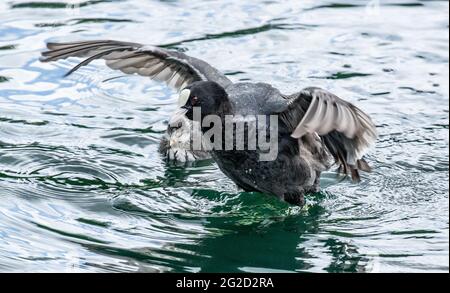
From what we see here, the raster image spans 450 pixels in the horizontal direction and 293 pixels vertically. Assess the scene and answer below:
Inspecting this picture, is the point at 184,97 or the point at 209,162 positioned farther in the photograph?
the point at 209,162

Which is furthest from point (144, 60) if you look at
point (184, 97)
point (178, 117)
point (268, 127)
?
point (268, 127)

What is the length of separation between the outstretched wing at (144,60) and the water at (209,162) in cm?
79

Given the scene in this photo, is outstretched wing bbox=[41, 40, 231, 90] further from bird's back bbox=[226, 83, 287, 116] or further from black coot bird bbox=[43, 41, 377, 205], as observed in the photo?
bird's back bbox=[226, 83, 287, 116]

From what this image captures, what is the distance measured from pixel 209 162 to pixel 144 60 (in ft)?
3.69

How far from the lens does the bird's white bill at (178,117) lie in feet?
24.7

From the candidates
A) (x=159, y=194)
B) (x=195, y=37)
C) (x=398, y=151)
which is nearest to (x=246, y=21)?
(x=195, y=37)

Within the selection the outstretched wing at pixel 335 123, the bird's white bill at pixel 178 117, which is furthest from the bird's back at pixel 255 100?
the bird's white bill at pixel 178 117

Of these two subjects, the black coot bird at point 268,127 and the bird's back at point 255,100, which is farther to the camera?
the bird's back at point 255,100

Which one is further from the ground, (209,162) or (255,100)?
(255,100)

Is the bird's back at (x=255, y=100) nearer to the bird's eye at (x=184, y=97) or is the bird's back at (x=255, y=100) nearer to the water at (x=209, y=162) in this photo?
the bird's eye at (x=184, y=97)

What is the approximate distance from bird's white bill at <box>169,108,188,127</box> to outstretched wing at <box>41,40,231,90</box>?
31 centimetres

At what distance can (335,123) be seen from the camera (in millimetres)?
6348

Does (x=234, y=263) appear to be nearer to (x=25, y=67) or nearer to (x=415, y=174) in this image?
(x=415, y=174)

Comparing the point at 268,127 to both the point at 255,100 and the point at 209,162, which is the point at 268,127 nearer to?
the point at 255,100
